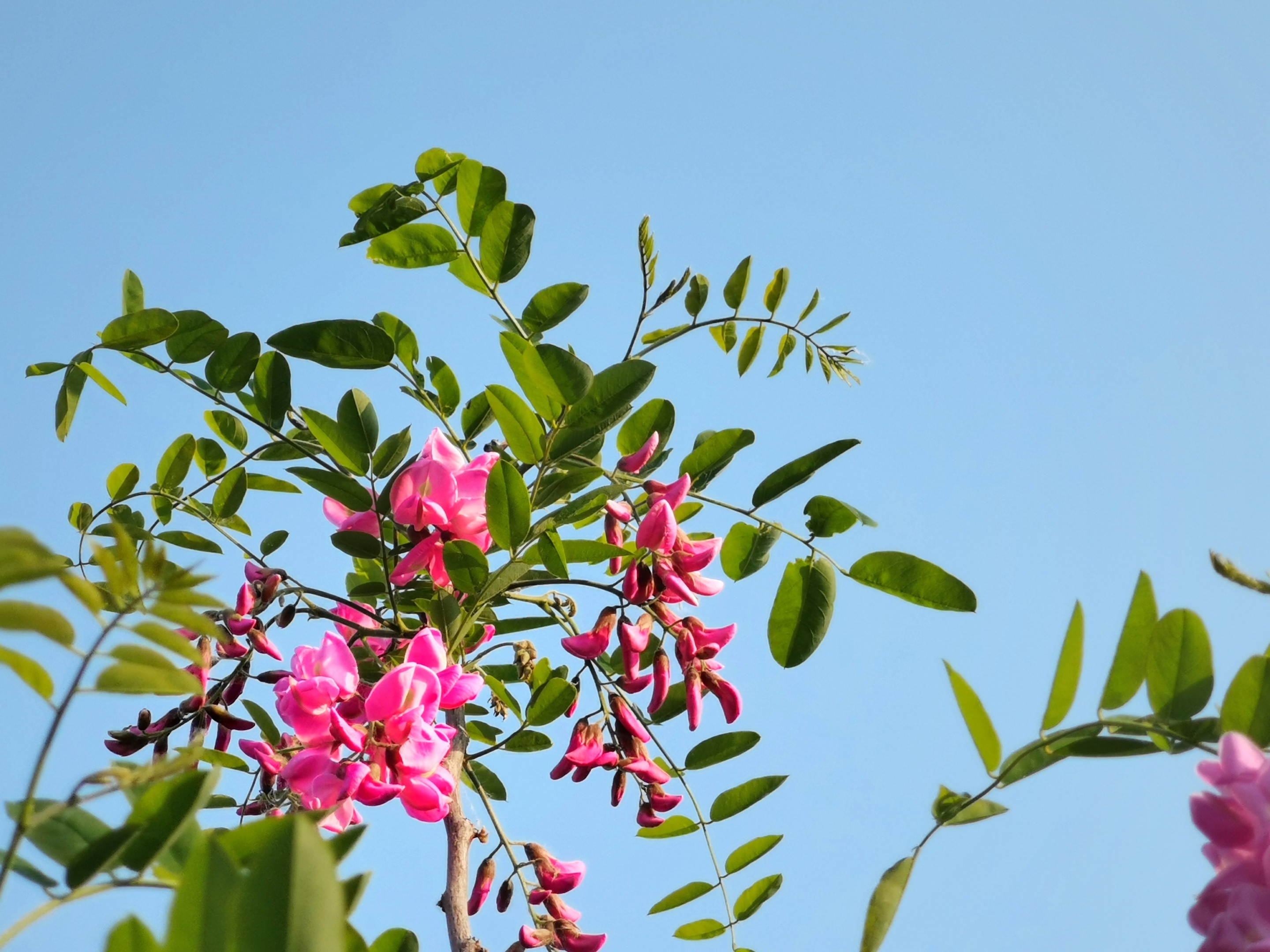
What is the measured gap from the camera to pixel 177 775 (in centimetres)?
45

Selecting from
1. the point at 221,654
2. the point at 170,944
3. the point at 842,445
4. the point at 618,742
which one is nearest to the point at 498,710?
the point at 618,742

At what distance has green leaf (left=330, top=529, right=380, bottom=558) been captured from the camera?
1155 mm

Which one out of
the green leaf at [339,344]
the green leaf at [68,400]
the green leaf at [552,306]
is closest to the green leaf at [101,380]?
the green leaf at [68,400]

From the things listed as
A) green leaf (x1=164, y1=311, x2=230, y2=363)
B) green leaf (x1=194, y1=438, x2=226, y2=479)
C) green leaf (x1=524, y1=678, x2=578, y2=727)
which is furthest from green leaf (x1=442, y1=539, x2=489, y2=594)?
green leaf (x1=194, y1=438, x2=226, y2=479)

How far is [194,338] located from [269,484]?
29 cm

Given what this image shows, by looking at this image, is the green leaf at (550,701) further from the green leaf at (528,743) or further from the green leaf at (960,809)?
the green leaf at (960,809)

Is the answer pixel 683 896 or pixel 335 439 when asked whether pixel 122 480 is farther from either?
pixel 683 896

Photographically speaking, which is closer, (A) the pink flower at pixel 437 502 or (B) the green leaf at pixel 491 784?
(A) the pink flower at pixel 437 502

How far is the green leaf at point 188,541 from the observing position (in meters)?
1.44

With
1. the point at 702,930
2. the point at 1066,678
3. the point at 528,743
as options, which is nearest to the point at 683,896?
the point at 702,930

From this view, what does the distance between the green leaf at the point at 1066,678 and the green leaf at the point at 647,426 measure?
2.13 feet

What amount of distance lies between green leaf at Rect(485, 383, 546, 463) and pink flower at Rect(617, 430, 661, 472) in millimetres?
150

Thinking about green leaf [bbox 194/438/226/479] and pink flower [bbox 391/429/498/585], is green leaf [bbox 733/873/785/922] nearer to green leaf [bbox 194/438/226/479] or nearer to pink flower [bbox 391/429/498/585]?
pink flower [bbox 391/429/498/585]

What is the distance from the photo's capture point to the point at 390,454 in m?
1.16
